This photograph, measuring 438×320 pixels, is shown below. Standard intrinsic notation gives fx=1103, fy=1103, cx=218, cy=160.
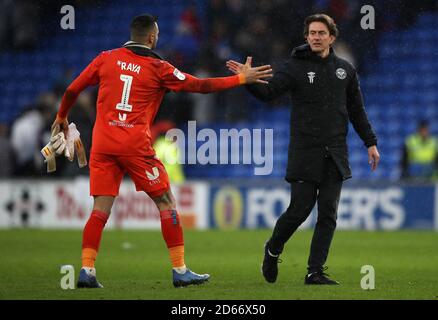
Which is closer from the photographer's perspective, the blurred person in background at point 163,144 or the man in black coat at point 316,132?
the man in black coat at point 316,132

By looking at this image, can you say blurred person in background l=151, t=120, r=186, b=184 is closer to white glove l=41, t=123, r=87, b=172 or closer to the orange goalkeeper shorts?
white glove l=41, t=123, r=87, b=172

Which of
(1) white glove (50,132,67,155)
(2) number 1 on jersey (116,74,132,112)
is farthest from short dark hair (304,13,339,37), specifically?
(1) white glove (50,132,67,155)

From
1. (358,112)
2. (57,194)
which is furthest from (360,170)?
(358,112)

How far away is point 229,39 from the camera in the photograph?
64.0 feet

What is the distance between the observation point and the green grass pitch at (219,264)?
8.21 meters

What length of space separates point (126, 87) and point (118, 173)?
27.2 inches

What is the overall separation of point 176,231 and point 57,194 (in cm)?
1072

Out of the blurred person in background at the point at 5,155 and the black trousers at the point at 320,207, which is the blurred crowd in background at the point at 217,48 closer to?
the blurred person in background at the point at 5,155

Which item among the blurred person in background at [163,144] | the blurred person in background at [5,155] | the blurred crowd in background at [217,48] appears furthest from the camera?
the blurred person in background at [5,155]

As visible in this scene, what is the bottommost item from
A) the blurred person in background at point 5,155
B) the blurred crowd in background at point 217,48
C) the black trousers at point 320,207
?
the black trousers at point 320,207

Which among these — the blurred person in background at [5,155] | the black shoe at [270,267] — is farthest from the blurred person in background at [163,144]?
the black shoe at [270,267]

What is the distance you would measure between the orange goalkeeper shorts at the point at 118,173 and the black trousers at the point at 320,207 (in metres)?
1.07

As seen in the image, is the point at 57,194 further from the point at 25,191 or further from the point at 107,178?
the point at 107,178

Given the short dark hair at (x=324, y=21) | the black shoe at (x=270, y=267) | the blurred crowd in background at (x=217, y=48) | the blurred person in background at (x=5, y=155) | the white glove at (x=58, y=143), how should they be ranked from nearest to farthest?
the short dark hair at (x=324, y=21)
the white glove at (x=58, y=143)
the black shoe at (x=270, y=267)
the blurred crowd in background at (x=217, y=48)
the blurred person in background at (x=5, y=155)
